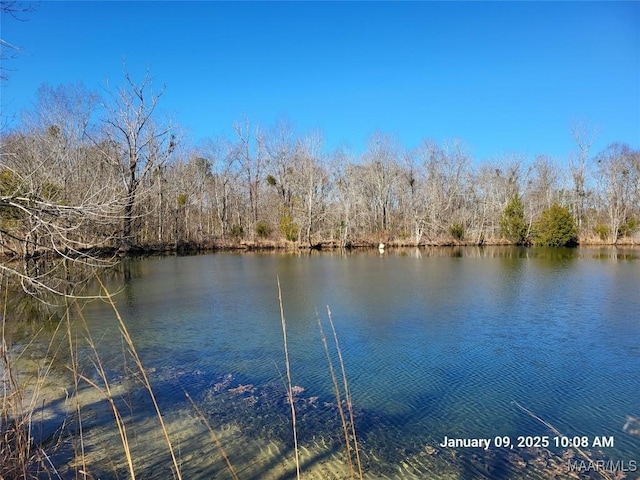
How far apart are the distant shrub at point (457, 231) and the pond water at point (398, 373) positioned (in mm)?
20990

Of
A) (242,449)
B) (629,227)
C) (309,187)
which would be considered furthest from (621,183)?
(242,449)

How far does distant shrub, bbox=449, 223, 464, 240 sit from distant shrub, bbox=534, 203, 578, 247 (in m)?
5.37

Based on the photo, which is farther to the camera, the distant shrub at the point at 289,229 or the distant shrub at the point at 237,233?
the distant shrub at the point at 237,233

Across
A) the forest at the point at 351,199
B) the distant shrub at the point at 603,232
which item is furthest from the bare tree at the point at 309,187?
the distant shrub at the point at 603,232

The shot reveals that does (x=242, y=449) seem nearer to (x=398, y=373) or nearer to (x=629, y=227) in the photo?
(x=398, y=373)

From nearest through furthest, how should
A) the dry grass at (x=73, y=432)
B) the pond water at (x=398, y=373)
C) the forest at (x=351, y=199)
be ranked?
the dry grass at (x=73, y=432) < the pond water at (x=398, y=373) < the forest at (x=351, y=199)

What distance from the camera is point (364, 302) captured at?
9617mm

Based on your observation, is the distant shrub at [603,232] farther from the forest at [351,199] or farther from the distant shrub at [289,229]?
the distant shrub at [289,229]

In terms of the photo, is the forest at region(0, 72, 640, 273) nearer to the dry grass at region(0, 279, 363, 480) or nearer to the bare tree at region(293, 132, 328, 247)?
the bare tree at region(293, 132, 328, 247)

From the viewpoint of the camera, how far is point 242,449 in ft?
11.6

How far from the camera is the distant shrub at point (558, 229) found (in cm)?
2944

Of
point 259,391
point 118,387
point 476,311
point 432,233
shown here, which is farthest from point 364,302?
point 432,233

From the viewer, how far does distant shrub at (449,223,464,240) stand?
31875mm

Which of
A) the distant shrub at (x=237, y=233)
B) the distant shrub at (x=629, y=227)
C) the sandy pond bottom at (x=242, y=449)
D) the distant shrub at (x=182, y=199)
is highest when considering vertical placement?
the distant shrub at (x=182, y=199)
